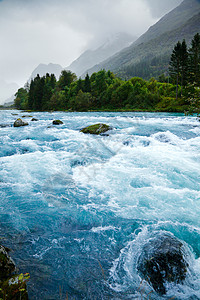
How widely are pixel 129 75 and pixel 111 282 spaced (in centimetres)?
20634

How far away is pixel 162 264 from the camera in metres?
3.47

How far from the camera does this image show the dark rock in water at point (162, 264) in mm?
3375

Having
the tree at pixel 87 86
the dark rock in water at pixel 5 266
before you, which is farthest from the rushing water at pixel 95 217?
the tree at pixel 87 86

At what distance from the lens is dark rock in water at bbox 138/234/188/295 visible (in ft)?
11.1

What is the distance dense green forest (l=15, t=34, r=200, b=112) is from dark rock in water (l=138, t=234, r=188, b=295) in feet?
134

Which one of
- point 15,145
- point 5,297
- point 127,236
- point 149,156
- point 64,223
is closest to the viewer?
point 5,297

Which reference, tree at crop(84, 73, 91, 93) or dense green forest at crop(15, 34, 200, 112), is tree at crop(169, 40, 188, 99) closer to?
dense green forest at crop(15, 34, 200, 112)

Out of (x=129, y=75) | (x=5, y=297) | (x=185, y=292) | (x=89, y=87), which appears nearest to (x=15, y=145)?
(x=5, y=297)

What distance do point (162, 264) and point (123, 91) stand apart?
65.2 m

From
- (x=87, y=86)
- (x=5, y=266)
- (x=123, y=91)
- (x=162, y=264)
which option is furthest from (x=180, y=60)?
(x=5, y=266)

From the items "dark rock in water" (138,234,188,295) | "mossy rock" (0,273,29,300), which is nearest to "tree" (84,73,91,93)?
"dark rock in water" (138,234,188,295)

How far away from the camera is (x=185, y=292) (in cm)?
328

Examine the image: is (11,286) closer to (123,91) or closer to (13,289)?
(13,289)

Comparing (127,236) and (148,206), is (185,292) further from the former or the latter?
(148,206)
